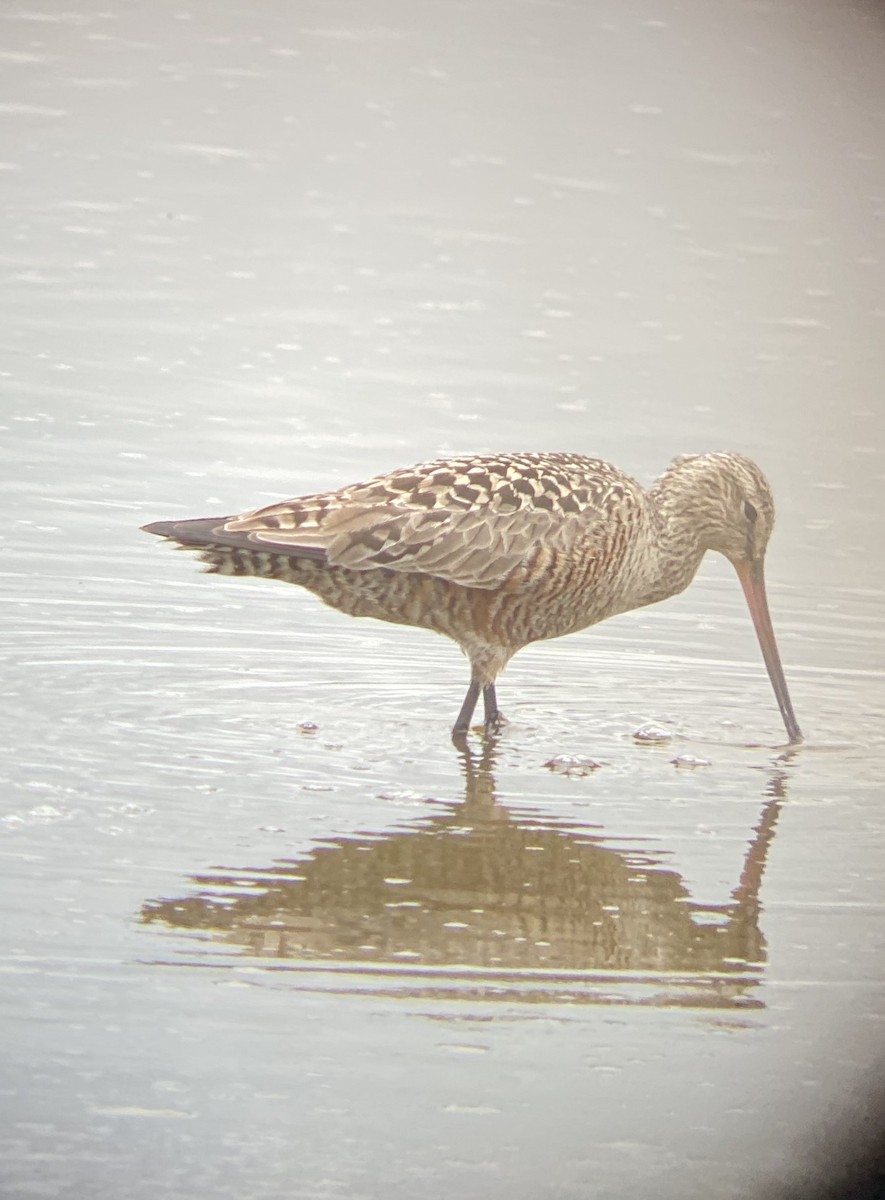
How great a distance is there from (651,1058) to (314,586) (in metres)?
2.00

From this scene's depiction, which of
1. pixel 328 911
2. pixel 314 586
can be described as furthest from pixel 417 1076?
pixel 314 586

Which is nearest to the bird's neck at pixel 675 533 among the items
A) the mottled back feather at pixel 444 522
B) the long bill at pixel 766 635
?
the long bill at pixel 766 635

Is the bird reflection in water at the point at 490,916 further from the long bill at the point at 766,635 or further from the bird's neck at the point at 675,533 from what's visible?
the bird's neck at the point at 675,533

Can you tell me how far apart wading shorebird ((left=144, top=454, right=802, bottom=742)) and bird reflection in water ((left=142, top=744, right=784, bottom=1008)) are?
81 centimetres

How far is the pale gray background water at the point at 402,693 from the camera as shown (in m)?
2.86

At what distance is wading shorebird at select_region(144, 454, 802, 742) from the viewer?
4.69 meters

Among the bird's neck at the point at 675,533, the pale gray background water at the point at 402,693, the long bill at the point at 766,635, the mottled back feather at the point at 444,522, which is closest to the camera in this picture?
the pale gray background water at the point at 402,693

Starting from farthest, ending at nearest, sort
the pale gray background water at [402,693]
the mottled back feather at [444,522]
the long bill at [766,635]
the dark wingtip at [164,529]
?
the long bill at [766,635]
the mottled back feather at [444,522]
the dark wingtip at [164,529]
the pale gray background water at [402,693]

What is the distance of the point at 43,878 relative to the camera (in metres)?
3.58

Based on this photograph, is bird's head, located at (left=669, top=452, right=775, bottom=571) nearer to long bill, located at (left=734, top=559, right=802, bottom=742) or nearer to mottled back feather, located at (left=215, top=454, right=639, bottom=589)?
long bill, located at (left=734, top=559, right=802, bottom=742)

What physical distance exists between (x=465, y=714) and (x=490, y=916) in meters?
1.20

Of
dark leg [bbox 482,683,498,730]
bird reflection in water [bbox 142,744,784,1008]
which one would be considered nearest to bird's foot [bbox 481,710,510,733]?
dark leg [bbox 482,683,498,730]

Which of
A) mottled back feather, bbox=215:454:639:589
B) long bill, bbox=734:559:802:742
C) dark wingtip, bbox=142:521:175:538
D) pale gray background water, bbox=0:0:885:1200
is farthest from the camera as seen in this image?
long bill, bbox=734:559:802:742

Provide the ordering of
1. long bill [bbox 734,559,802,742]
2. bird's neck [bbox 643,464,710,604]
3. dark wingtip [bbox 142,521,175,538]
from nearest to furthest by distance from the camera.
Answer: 1. dark wingtip [bbox 142,521,175,538]
2. long bill [bbox 734,559,802,742]
3. bird's neck [bbox 643,464,710,604]
